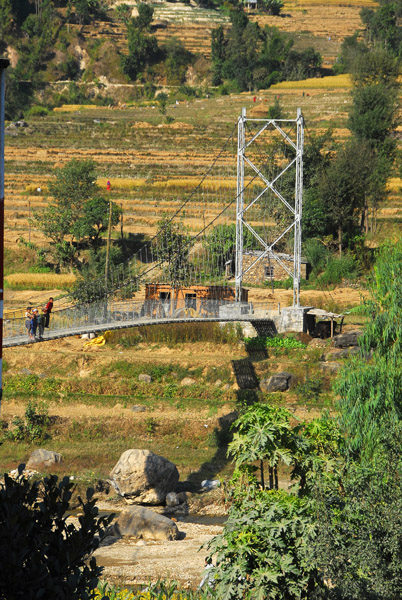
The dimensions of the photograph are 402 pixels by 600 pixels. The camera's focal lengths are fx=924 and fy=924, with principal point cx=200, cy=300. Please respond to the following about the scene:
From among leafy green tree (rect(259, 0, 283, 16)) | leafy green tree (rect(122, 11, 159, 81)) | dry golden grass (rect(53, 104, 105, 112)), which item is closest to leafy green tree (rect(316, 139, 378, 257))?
dry golden grass (rect(53, 104, 105, 112))

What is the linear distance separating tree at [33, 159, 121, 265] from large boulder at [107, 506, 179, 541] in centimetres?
1915

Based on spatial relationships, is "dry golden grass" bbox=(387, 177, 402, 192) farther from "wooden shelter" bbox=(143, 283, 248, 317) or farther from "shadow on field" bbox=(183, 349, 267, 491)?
"shadow on field" bbox=(183, 349, 267, 491)

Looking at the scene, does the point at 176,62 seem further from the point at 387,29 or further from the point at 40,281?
the point at 40,281

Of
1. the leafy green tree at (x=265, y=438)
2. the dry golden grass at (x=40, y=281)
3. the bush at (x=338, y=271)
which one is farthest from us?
the dry golden grass at (x=40, y=281)

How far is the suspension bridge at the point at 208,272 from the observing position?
23.6m

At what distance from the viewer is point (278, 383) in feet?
76.3

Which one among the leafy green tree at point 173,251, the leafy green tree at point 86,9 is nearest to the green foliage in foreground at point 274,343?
→ the leafy green tree at point 173,251

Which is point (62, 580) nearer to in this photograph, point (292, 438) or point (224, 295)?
point (292, 438)

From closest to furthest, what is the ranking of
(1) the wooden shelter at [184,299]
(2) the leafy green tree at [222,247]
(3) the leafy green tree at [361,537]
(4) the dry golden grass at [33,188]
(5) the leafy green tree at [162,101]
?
(3) the leafy green tree at [361,537]
(1) the wooden shelter at [184,299]
(2) the leafy green tree at [222,247]
(4) the dry golden grass at [33,188]
(5) the leafy green tree at [162,101]

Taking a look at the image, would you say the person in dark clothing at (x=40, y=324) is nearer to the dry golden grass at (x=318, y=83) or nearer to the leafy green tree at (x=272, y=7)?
the dry golden grass at (x=318, y=83)

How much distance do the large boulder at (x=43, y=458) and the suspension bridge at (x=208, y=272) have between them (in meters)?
2.49

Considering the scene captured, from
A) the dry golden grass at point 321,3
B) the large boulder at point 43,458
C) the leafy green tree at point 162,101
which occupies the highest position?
the dry golden grass at point 321,3

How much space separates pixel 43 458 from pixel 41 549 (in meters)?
13.8

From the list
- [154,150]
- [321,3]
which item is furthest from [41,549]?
[321,3]
